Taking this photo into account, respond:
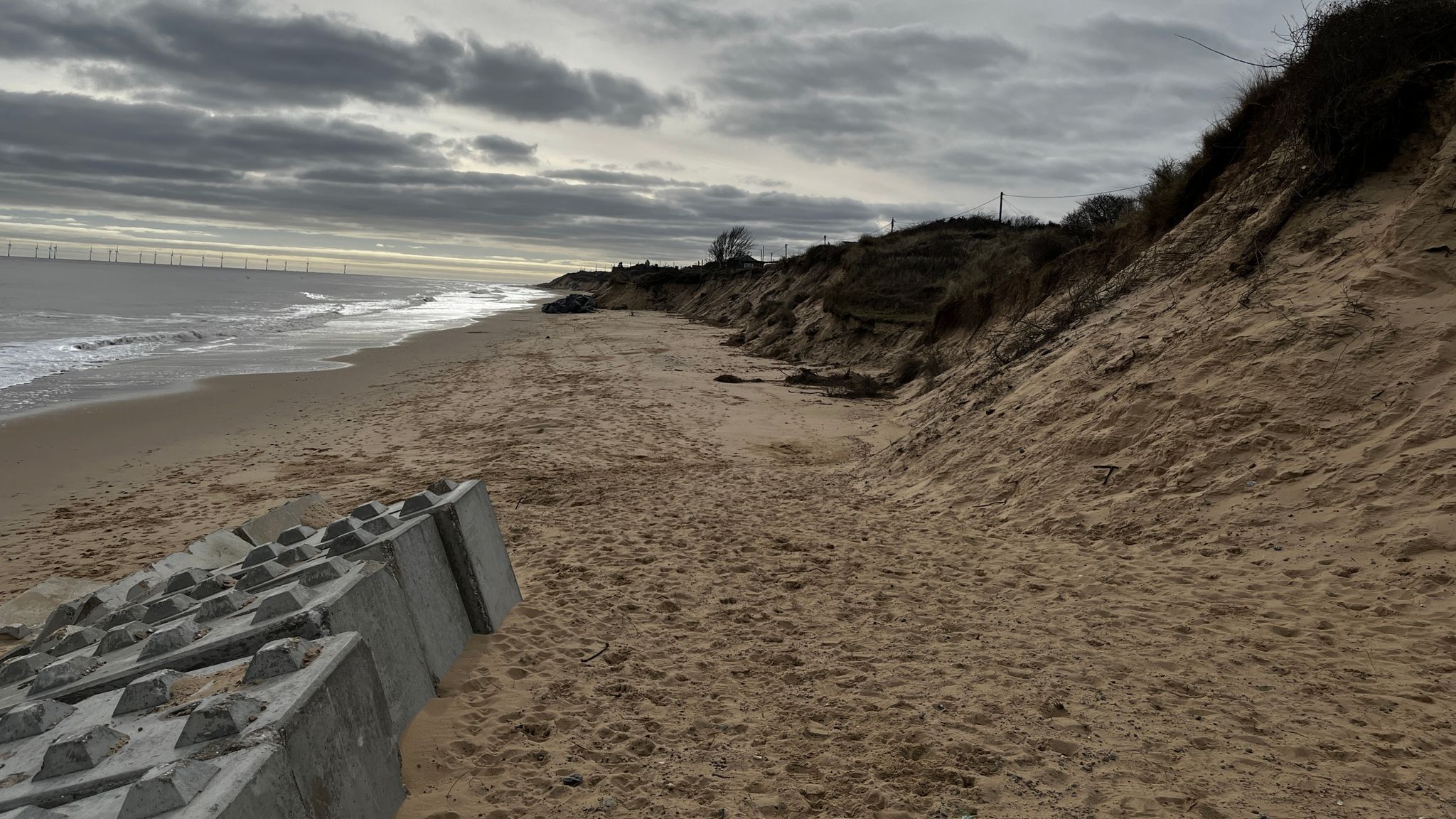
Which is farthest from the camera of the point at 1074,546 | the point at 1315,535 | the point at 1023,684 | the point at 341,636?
the point at 1074,546

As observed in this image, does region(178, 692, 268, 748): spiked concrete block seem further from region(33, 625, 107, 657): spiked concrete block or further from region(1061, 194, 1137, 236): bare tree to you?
region(1061, 194, 1137, 236): bare tree

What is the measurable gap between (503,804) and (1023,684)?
8.09ft

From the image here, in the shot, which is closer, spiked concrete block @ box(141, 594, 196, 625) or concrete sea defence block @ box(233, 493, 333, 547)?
spiked concrete block @ box(141, 594, 196, 625)

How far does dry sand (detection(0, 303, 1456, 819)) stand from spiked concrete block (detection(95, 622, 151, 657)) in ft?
4.32

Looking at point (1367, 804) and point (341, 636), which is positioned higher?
point (341, 636)

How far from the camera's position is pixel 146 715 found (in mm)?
2693

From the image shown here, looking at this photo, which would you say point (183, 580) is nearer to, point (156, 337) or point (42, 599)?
point (42, 599)

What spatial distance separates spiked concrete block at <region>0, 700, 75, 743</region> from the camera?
9.16 ft

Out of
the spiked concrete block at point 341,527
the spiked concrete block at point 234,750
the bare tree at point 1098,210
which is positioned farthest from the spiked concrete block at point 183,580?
the bare tree at point 1098,210

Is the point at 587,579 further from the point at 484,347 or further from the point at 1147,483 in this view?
the point at 484,347

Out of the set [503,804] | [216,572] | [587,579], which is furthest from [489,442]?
[503,804]

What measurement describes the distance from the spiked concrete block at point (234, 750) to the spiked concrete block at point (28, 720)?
34 mm

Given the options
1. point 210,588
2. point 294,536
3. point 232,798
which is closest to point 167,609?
point 210,588

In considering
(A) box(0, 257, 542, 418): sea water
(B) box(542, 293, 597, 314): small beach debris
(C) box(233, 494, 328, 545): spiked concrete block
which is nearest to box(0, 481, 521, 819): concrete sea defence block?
(C) box(233, 494, 328, 545): spiked concrete block
